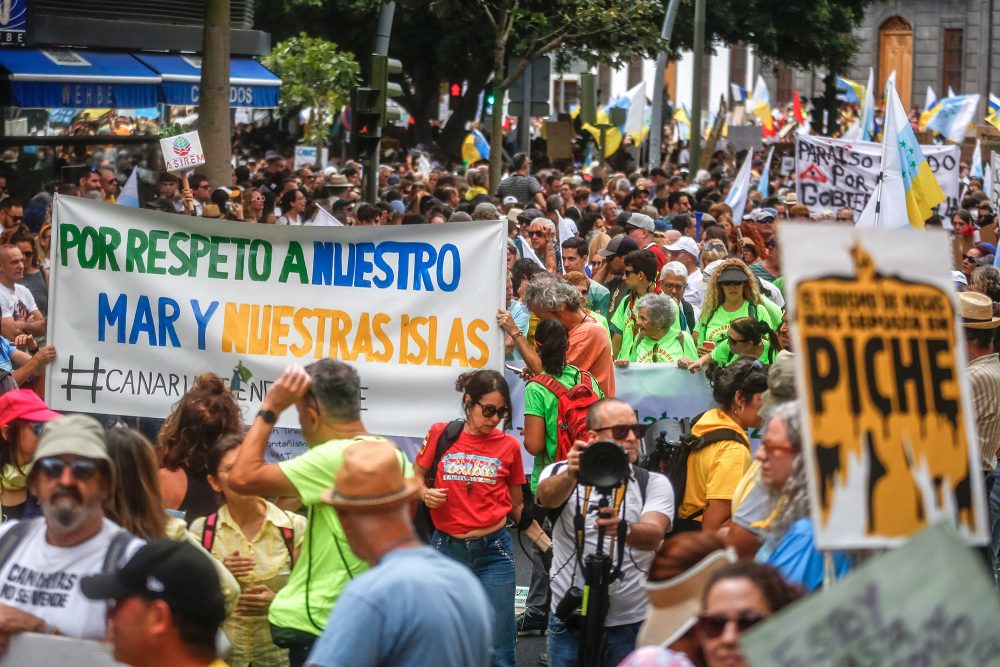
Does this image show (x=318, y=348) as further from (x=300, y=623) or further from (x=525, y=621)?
(x=300, y=623)

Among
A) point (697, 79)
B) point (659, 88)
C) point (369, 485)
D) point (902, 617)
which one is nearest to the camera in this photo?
point (902, 617)

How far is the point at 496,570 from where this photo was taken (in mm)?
6379

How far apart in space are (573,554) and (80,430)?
7.04 feet

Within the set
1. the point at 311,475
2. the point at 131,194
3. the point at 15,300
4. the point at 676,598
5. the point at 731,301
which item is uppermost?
the point at 131,194

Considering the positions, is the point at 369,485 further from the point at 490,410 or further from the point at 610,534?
the point at 490,410

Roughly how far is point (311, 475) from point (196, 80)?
15.6 metres

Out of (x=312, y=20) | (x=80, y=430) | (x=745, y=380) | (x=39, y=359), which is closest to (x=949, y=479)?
(x=80, y=430)

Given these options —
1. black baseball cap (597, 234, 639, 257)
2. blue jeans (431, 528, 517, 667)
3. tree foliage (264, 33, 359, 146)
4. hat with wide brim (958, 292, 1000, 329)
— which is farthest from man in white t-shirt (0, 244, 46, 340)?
tree foliage (264, 33, 359, 146)

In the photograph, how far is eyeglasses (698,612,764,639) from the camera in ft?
10.9

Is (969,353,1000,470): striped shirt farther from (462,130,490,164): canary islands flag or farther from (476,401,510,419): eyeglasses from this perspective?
(462,130,490,164): canary islands flag

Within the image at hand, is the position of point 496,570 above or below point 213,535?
below

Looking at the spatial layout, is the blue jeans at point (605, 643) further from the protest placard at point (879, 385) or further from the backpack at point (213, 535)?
the protest placard at point (879, 385)

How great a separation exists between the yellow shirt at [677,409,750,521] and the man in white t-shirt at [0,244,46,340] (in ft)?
14.1

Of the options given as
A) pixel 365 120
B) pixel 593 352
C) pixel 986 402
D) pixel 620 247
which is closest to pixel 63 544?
pixel 593 352
